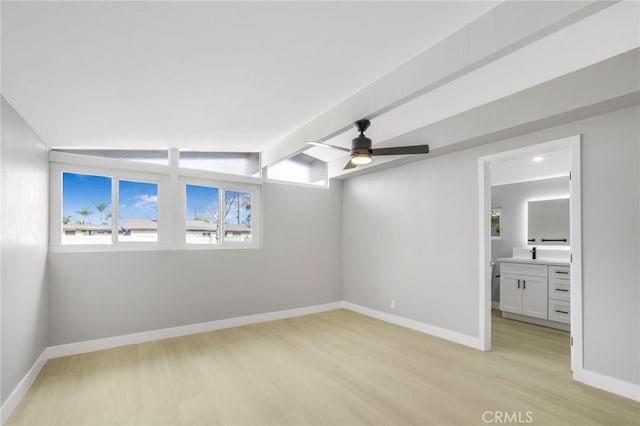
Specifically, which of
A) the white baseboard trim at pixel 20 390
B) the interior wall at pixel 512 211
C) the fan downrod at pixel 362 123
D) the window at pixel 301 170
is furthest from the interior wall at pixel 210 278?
the interior wall at pixel 512 211

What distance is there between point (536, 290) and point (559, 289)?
0.32 meters

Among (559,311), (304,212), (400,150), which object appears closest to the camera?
(400,150)

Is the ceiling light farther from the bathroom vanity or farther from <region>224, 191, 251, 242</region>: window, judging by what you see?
the bathroom vanity

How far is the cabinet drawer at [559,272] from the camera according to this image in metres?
4.95

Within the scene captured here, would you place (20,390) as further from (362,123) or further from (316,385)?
(362,123)

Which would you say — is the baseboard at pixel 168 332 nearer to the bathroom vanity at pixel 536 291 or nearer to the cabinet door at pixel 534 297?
the bathroom vanity at pixel 536 291

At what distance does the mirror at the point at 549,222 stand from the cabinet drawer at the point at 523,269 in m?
0.81

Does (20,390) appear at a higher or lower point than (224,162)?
lower

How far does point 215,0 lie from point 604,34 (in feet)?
9.25

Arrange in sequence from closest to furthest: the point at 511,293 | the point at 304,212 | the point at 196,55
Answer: the point at 196,55 < the point at 511,293 < the point at 304,212

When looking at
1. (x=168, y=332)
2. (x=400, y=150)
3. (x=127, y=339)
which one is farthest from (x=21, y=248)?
(x=400, y=150)

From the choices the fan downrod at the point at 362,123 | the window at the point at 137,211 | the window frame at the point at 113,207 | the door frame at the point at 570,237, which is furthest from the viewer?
the window at the point at 137,211

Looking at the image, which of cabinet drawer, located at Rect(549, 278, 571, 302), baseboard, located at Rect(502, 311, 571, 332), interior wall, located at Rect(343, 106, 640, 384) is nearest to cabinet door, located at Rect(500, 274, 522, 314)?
baseboard, located at Rect(502, 311, 571, 332)

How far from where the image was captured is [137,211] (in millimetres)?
4547
